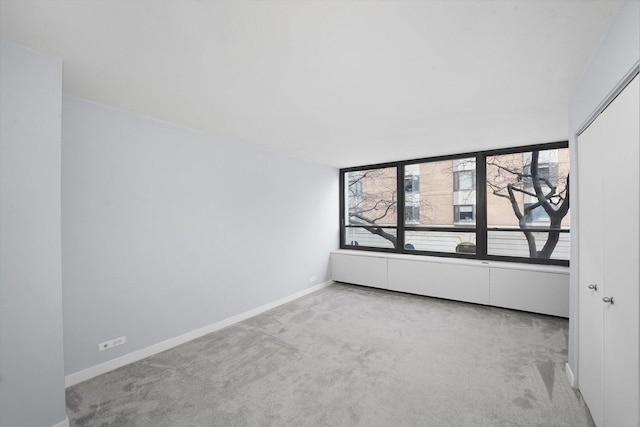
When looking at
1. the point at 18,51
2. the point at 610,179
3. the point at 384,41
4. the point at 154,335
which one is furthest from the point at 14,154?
the point at 610,179

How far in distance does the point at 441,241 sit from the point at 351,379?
3402mm

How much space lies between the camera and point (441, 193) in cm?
498

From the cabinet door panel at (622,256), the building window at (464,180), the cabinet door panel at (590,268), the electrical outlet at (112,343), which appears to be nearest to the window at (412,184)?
the building window at (464,180)

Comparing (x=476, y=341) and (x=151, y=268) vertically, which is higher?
(x=151, y=268)

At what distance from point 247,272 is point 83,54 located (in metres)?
2.87

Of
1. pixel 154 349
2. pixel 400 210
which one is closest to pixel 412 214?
pixel 400 210

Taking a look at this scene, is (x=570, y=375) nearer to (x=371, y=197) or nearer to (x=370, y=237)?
(x=370, y=237)

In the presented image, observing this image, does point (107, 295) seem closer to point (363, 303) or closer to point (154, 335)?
point (154, 335)

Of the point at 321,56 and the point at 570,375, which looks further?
the point at 570,375

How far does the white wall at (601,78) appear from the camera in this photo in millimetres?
1274

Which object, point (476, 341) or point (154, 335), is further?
point (476, 341)

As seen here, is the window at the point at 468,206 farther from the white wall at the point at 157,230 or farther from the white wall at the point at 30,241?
the white wall at the point at 30,241

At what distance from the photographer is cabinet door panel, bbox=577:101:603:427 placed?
5.86 feet

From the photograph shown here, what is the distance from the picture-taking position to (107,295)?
257 centimetres
